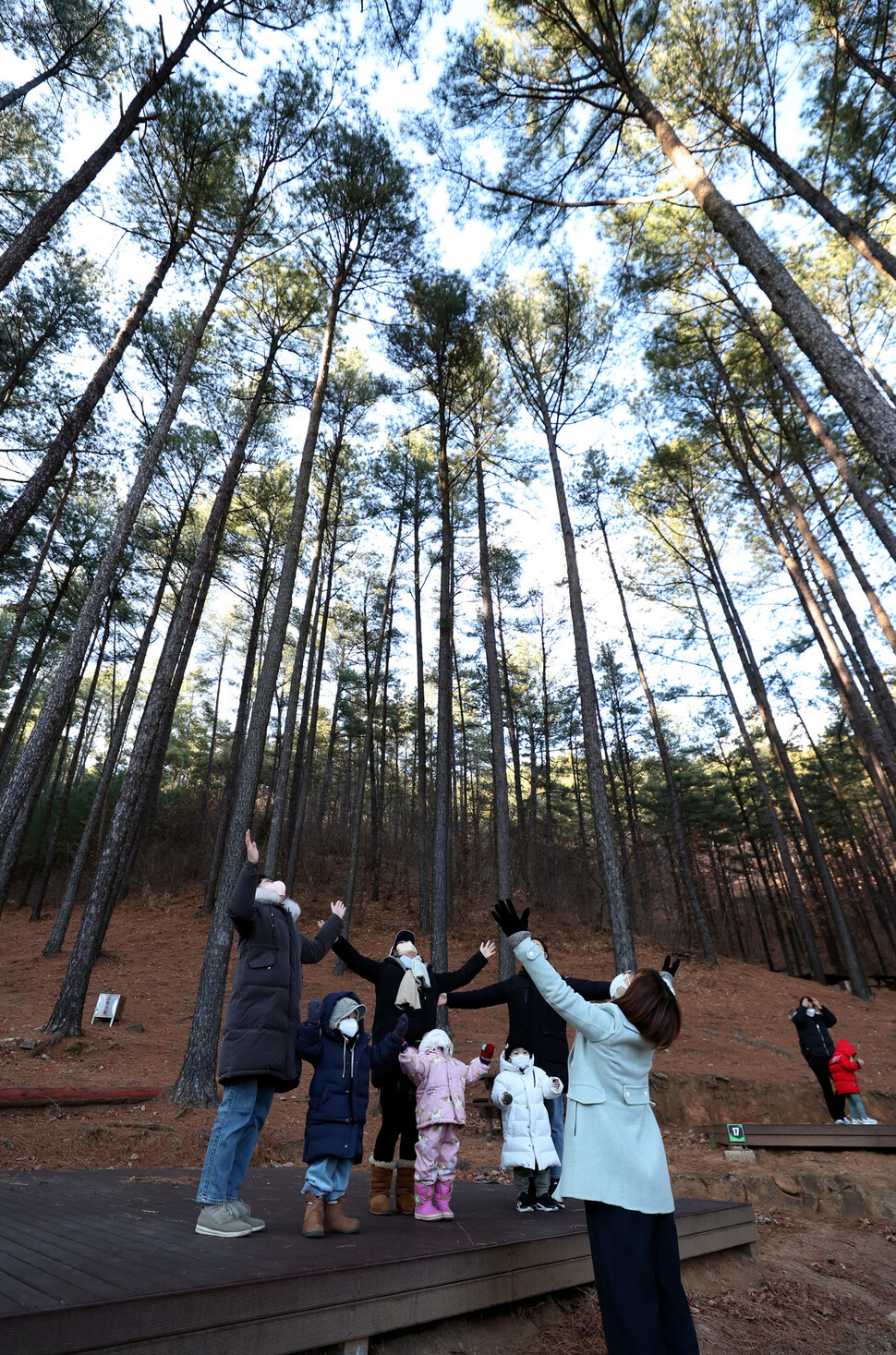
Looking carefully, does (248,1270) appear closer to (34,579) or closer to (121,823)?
(121,823)

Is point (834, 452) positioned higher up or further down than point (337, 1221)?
higher up

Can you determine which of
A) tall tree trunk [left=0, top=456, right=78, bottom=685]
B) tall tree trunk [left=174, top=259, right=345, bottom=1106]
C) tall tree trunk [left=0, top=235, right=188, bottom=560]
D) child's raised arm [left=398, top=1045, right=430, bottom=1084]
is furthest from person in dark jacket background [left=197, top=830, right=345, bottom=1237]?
tall tree trunk [left=0, top=456, right=78, bottom=685]

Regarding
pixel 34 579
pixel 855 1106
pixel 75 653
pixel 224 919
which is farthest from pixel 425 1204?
pixel 34 579

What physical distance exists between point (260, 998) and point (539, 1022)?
7.09 feet

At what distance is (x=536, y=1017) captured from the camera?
4590mm

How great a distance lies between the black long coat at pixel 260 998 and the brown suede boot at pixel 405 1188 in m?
1.17

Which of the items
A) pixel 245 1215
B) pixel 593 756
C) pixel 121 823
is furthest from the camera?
pixel 593 756

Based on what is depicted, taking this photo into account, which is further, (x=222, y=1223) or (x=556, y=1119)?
(x=556, y=1119)

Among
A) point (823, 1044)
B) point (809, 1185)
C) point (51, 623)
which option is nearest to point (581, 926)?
point (823, 1044)

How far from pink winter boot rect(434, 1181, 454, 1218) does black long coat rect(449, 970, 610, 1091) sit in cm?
101

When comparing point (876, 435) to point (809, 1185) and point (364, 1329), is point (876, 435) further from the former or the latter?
point (809, 1185)

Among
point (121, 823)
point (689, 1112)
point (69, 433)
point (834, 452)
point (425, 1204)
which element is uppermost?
point (834, 452)

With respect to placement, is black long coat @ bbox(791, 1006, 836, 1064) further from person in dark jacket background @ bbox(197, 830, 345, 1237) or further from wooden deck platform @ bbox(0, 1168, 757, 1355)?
person in dark jacket background @ bbox(197, 830, 345, 1237)

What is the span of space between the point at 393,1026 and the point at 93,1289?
7.44ft
